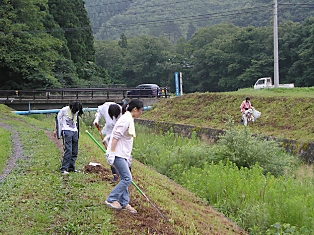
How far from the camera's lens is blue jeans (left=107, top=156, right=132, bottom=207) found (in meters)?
6.84

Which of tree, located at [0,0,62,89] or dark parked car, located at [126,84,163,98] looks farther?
dark parked car, located at [126,84,163,98]

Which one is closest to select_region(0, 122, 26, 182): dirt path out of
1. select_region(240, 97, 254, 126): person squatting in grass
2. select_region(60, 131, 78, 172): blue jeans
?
select_region(60, 131, 78, 172): blue jeans

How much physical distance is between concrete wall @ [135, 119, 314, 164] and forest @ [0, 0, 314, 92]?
1358 centimetres

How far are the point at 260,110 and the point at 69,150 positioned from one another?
49.1ft

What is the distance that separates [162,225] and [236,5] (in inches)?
3666

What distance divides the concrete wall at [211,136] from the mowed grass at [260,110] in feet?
1.65

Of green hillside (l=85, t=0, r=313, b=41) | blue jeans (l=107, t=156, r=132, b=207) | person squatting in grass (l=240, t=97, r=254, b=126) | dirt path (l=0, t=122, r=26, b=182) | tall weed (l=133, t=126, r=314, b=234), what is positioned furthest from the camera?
green hillside (l=85, t=0, r=313, b=41)

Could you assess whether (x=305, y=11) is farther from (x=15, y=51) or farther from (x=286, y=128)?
(x=286, y=128)

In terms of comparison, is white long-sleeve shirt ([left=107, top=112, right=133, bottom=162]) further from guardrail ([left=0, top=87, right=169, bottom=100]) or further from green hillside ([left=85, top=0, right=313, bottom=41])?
green hillside ([left=85, top=0, right=313, bottom=41])

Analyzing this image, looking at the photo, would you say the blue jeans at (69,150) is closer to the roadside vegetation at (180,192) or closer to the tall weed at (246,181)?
the roadside vegetation at (180,192)

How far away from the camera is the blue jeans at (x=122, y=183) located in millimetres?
6844

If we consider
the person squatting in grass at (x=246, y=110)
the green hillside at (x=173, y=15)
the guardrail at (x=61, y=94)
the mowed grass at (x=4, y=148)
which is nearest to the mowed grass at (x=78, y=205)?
the mowed grass at (x=4, y=148)

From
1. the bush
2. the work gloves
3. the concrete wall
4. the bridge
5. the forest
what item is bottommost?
the concrete wall

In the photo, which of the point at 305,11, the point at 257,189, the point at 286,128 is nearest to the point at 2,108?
the point at 286,128
